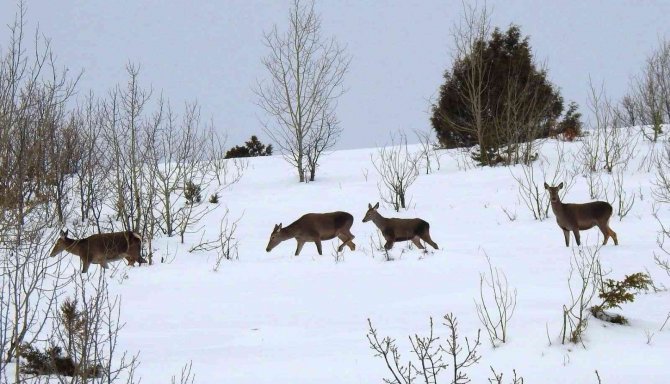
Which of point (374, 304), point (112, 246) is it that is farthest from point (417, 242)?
point (112, 246)

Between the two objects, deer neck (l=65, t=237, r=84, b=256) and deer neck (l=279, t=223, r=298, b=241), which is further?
deer neck (l=279, t=223, r=298, b=241)

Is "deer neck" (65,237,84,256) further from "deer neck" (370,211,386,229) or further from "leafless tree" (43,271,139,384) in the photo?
"deer neck" (370,211,386,229)

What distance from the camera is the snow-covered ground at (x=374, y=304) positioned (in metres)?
5.64

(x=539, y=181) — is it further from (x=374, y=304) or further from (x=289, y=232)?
(x=374, y=304)

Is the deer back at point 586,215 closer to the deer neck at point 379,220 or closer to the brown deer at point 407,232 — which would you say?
the brown deer at point 407,232

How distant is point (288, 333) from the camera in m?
7.08

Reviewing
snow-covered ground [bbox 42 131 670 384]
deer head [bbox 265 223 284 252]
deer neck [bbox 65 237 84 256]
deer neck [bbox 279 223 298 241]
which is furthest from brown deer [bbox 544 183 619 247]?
deer neck [bbox 65 237 84 256]

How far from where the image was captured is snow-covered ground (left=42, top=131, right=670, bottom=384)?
5637mm

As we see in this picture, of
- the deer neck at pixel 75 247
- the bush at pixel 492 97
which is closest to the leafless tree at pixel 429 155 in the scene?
the bush at pixel 492 97

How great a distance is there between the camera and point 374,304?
8188mm

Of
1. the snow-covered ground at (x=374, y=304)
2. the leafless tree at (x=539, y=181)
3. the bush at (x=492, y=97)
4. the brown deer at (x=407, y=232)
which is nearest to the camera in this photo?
the snow-covered ground at (x=374, y=304)

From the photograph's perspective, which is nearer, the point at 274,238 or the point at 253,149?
the point at 274,238

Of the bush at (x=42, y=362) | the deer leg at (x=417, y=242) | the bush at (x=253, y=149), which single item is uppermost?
the bush at (x=253, y=149)

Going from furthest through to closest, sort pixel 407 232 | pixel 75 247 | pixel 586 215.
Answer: pixel 75 247
pixel 407 232
pixel 586 215
